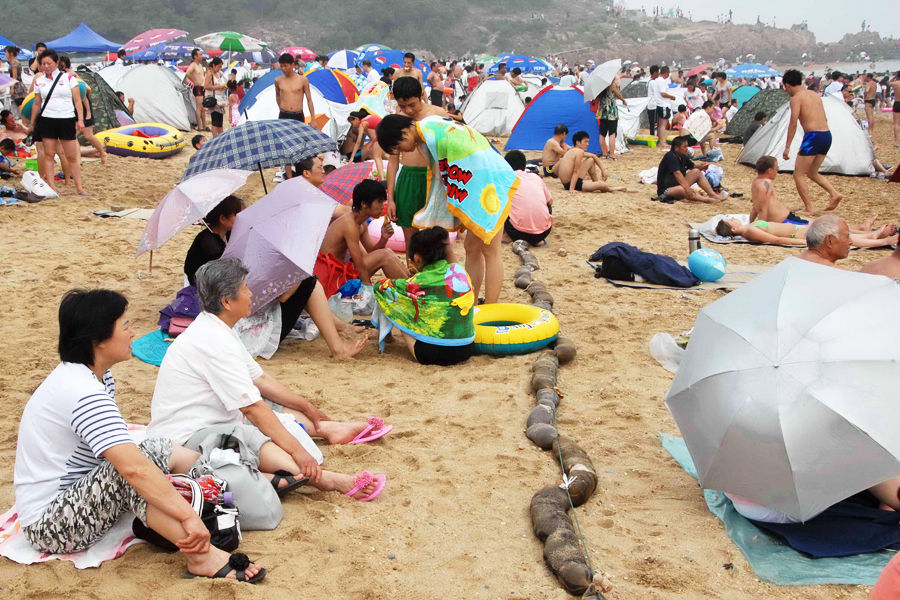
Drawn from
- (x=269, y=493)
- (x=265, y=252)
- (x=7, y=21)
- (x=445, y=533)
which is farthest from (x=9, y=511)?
(x=7, y=21)

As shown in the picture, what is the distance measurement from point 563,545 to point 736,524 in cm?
80

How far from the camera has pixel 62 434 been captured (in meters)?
2.64

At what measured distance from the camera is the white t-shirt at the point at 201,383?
10.2ft

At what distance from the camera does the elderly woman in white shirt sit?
9000mm

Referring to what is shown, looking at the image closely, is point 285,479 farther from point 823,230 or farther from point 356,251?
point 823,230

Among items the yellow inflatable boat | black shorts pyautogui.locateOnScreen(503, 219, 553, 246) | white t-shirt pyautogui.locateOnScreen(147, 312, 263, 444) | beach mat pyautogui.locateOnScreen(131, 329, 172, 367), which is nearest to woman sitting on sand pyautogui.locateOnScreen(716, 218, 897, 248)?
black shorts pyautogui.locateOnScreen(503, 219, 553, 246)

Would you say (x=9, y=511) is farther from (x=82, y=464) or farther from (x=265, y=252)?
(x=265, y=252)

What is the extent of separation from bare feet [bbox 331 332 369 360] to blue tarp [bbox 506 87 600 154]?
10.6 metres

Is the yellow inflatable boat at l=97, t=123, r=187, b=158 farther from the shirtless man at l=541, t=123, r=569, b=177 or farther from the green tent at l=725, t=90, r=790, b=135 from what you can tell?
the green tent at l=725, t=90, r=790, b=135

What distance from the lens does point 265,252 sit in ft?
15.5

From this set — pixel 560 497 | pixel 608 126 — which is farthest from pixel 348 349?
pixel 608 126

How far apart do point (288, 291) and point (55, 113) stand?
5931 millimetres

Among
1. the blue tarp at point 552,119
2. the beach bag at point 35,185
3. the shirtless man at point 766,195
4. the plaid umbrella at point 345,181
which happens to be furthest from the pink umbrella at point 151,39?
the shirtless man at point 766,195

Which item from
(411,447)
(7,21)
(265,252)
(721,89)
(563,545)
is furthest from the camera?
(7,21)
